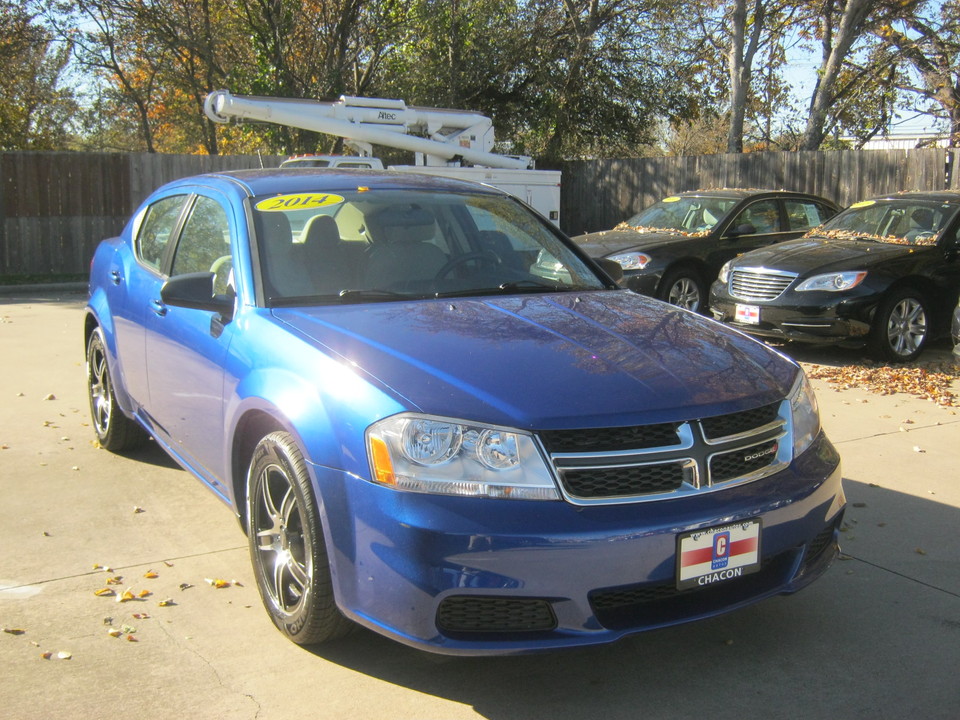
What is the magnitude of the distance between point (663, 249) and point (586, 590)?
29.5 feet

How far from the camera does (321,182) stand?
15.3 feet

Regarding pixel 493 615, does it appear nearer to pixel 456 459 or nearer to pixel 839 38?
pixel 456 459

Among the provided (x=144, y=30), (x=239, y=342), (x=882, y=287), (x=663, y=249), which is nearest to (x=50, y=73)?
(x=144, y=30)

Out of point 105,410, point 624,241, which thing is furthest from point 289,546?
point 624,241

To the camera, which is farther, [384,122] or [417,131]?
[417,131]

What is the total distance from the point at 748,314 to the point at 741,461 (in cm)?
650

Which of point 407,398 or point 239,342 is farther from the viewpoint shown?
point 239,342

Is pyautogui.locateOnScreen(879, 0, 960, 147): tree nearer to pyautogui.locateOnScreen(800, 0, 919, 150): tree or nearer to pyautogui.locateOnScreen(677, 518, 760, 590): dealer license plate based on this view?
pyautogui.locateOnScreen(800, 0, 919, 150): tree

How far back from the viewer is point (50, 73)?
27844 mm

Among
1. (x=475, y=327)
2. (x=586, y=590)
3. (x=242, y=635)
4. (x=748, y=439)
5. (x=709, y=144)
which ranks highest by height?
(x=709, y=144)

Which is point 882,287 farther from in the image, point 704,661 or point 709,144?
point 709,144

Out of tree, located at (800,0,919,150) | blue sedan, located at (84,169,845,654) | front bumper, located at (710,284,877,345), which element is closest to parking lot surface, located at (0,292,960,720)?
blue sedan, located at (84,169,845,654)

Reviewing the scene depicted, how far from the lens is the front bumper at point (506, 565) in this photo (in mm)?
2865

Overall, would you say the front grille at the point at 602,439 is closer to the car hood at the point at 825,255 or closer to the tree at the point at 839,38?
the car hood at the point at 825,255
